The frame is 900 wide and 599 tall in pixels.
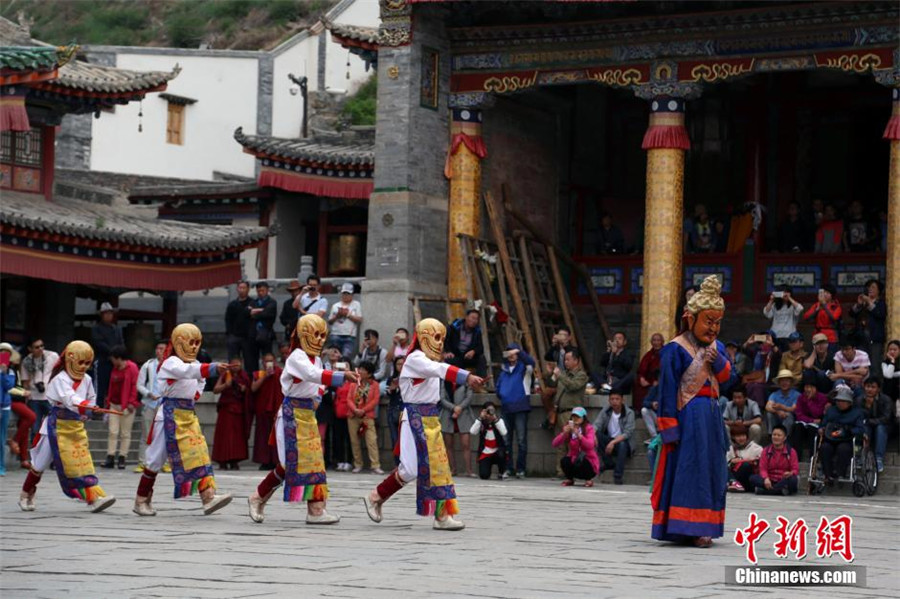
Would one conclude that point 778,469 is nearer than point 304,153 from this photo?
Yes

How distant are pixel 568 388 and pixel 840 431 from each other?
360cm

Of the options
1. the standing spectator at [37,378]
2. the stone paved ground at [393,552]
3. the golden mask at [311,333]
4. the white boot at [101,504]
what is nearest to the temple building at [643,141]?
the standing spectator at [37,378]

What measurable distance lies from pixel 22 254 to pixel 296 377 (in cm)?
1530

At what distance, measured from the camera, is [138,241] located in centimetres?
3008

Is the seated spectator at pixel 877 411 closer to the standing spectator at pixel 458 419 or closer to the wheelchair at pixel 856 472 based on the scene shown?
the wheelchair at pixel 856 472

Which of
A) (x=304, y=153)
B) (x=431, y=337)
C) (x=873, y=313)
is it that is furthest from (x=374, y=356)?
(x=304, y=153)

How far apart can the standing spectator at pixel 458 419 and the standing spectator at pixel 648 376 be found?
209 cm

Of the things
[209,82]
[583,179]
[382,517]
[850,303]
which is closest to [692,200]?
[583,179]

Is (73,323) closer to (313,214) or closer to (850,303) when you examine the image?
(313,214)

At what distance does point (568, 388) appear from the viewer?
21625 mm

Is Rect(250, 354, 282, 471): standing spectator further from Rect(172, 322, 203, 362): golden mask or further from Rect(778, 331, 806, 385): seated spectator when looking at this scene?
Rect(172, 322, 203, 362): golden mask

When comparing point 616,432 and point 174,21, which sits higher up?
point 174,21

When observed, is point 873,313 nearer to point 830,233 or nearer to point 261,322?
point 830,233

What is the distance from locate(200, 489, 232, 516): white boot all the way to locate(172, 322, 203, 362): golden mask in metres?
1.17
